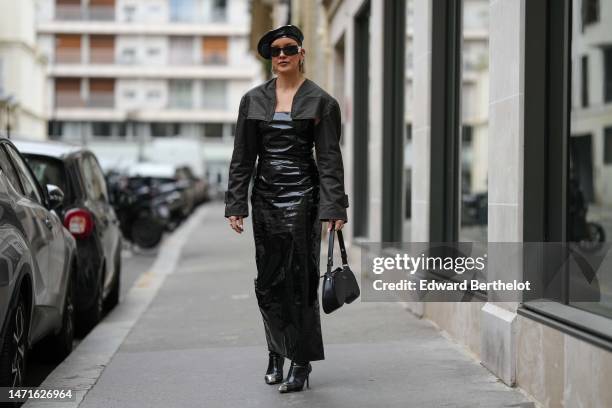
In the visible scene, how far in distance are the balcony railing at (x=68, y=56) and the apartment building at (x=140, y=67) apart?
0.08 meters

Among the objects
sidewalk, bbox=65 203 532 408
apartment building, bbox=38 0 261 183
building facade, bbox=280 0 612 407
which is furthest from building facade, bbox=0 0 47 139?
sidewalk, bbox=65 203 532 408

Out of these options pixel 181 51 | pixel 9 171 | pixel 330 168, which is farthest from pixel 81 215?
pixel 181 51

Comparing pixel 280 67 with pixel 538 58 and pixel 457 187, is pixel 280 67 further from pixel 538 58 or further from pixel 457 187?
pixel 457 187

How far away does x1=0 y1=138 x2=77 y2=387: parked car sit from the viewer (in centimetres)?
533

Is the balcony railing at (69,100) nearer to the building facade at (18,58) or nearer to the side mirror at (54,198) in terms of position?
the building facade at (18,58)

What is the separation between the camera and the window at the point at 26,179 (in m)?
6.95

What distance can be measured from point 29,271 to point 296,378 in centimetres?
161

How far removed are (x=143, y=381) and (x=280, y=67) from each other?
212 centimetres

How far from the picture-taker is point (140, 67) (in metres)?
80.1

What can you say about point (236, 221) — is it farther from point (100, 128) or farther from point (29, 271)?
point (100, 128)

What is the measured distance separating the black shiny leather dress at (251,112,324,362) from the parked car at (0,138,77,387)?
1344 mm

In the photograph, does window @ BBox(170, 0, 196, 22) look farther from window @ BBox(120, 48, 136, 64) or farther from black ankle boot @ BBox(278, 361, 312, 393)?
black ankle boot @ BBox(278, 361, 312, 393)

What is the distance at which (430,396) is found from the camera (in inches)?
226

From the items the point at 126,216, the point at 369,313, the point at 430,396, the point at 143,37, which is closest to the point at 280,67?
the point at 430,396
